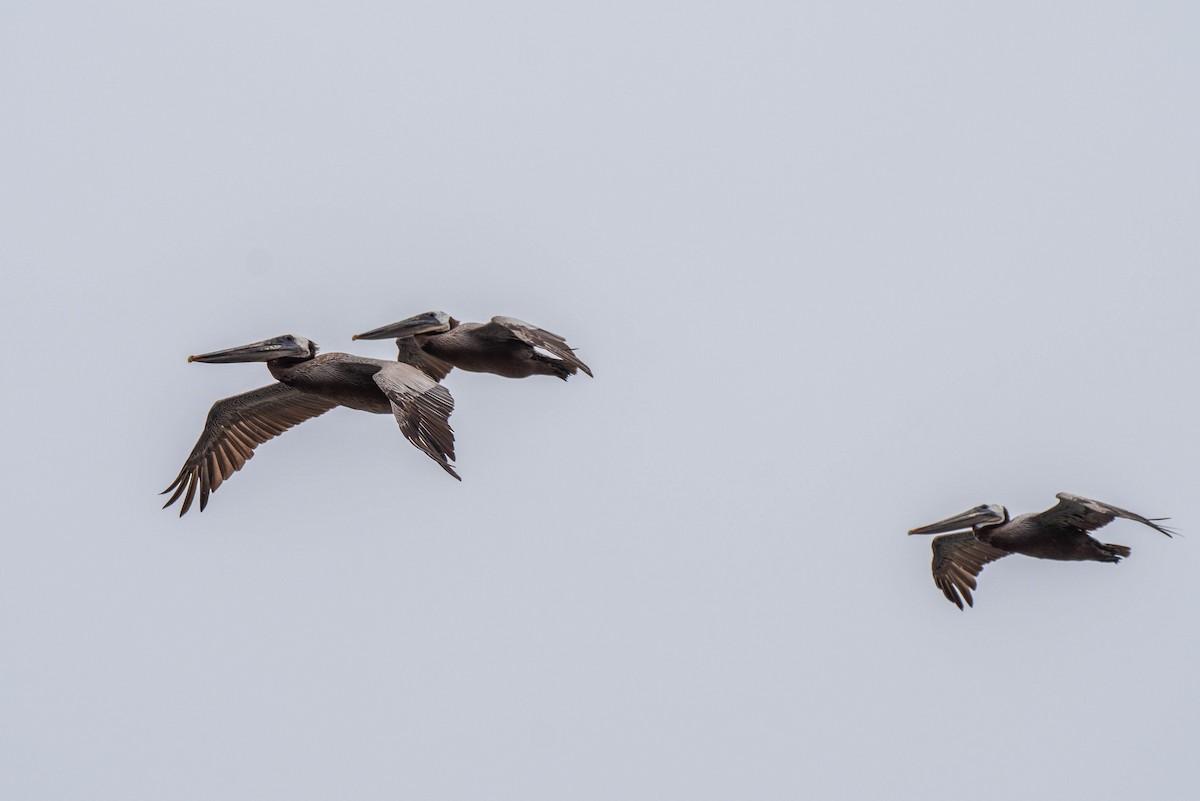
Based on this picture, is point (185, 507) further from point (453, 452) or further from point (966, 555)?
point (966, 555)

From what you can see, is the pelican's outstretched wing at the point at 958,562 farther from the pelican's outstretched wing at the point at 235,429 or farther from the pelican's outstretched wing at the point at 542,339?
the pelican's outstretched wing at the point at 235,429

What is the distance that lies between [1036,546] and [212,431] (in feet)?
22.2

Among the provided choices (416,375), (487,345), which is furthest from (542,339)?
(416,375)

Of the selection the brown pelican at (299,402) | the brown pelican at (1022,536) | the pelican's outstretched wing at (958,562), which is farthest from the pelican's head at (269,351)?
the pelican's outstretched wing at (958,562)

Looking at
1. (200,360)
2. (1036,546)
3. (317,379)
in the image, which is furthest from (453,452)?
(1036,546)

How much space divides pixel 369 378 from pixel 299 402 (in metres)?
1.53

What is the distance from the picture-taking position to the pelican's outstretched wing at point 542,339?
13.3 m

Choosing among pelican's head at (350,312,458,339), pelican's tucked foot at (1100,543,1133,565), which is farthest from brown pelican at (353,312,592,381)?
pelican's tucked foot at (1100,543,1133,565)

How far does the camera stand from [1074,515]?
45.9 ft

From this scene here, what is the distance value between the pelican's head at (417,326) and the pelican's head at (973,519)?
14.6ft

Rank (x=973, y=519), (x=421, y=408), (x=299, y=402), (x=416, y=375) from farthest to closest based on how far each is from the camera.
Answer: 1. (x=973, y=519)
2. (x=299, y=402)
3. (x=416, y=375)
4. (x=421, y=408)

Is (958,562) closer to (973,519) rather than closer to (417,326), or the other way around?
(973,519)

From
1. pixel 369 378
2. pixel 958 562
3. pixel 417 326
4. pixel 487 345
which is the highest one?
pixel 417 326

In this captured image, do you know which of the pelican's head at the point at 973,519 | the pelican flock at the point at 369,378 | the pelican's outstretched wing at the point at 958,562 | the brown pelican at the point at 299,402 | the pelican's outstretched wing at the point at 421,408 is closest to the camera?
the pelican's outstretched wing at the point at 421,408
